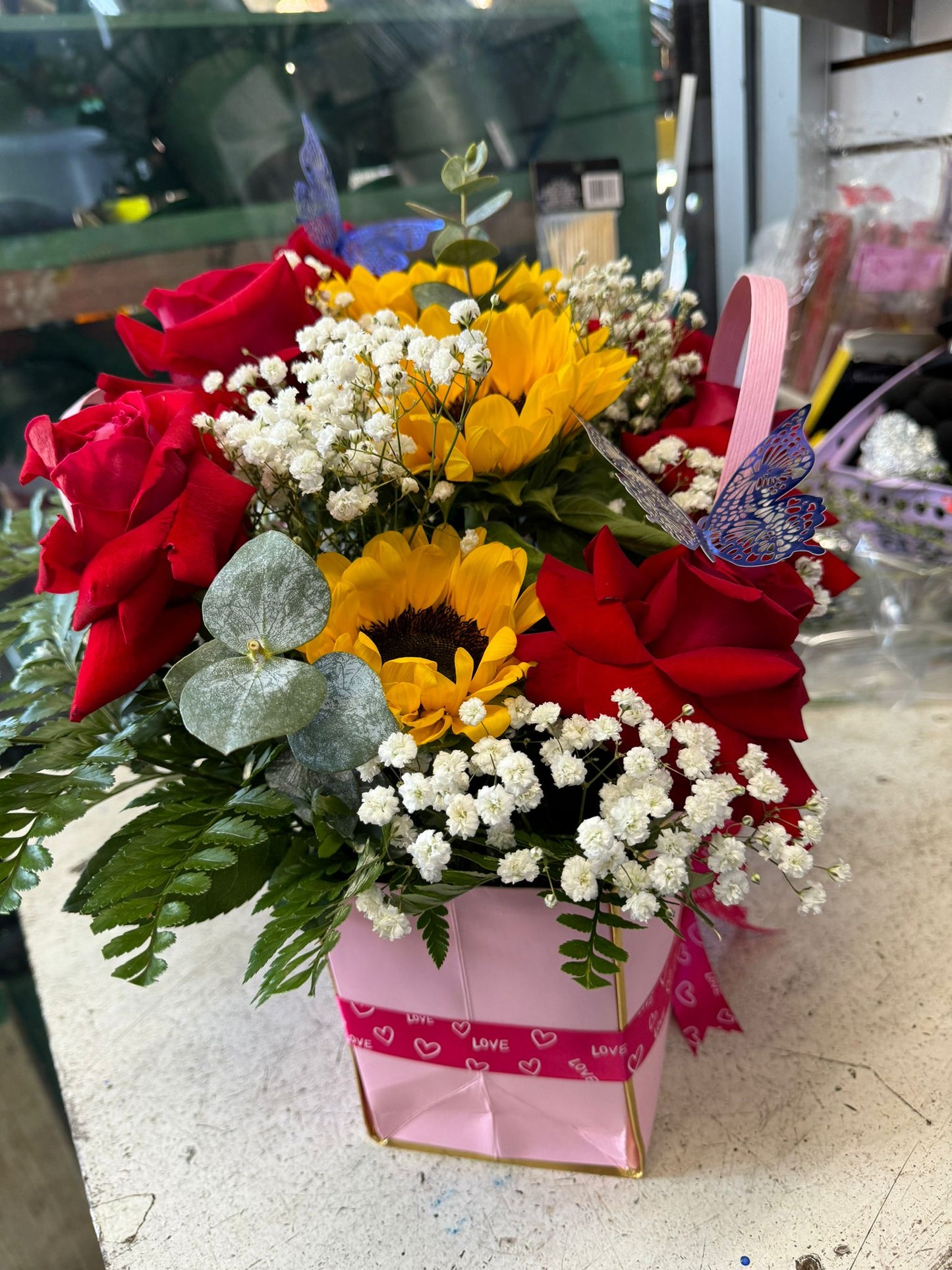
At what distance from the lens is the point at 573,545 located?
490 mm

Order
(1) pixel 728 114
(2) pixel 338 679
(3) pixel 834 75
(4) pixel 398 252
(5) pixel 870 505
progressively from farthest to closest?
(1) pixel 728 114 < (3) pixel 834 75 < (5) pixel 870 505 < (4) pixel 398 252 < (2) pixel 338 679

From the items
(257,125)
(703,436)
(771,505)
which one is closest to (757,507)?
(771,505)

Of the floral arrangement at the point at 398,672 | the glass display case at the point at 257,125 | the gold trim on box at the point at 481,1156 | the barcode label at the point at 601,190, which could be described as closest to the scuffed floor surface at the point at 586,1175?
the gold trim on box at the point at 481,1156

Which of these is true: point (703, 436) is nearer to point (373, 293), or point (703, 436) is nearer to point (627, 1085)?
point (373, 293)

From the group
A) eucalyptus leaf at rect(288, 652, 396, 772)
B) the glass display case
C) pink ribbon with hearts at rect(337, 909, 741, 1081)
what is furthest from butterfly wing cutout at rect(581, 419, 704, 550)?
the glass display case

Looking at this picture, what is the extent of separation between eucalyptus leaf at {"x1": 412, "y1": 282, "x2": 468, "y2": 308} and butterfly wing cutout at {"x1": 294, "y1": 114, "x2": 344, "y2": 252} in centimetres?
14

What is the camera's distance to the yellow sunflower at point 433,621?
1.24ft

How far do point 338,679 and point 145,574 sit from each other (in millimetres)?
105

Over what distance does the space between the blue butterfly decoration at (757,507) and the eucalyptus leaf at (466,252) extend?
0.55 feet

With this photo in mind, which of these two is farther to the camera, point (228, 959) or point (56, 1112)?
point (56, 1112)

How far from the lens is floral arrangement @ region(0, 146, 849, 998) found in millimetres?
353

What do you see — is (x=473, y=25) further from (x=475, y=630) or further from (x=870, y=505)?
(x=475, y=630)

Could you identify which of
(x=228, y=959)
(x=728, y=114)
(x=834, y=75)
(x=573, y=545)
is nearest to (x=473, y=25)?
(x=728, y=114)

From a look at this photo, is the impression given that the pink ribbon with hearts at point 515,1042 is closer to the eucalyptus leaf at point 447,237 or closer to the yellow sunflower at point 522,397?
the yellow sunflower at point 522,397
